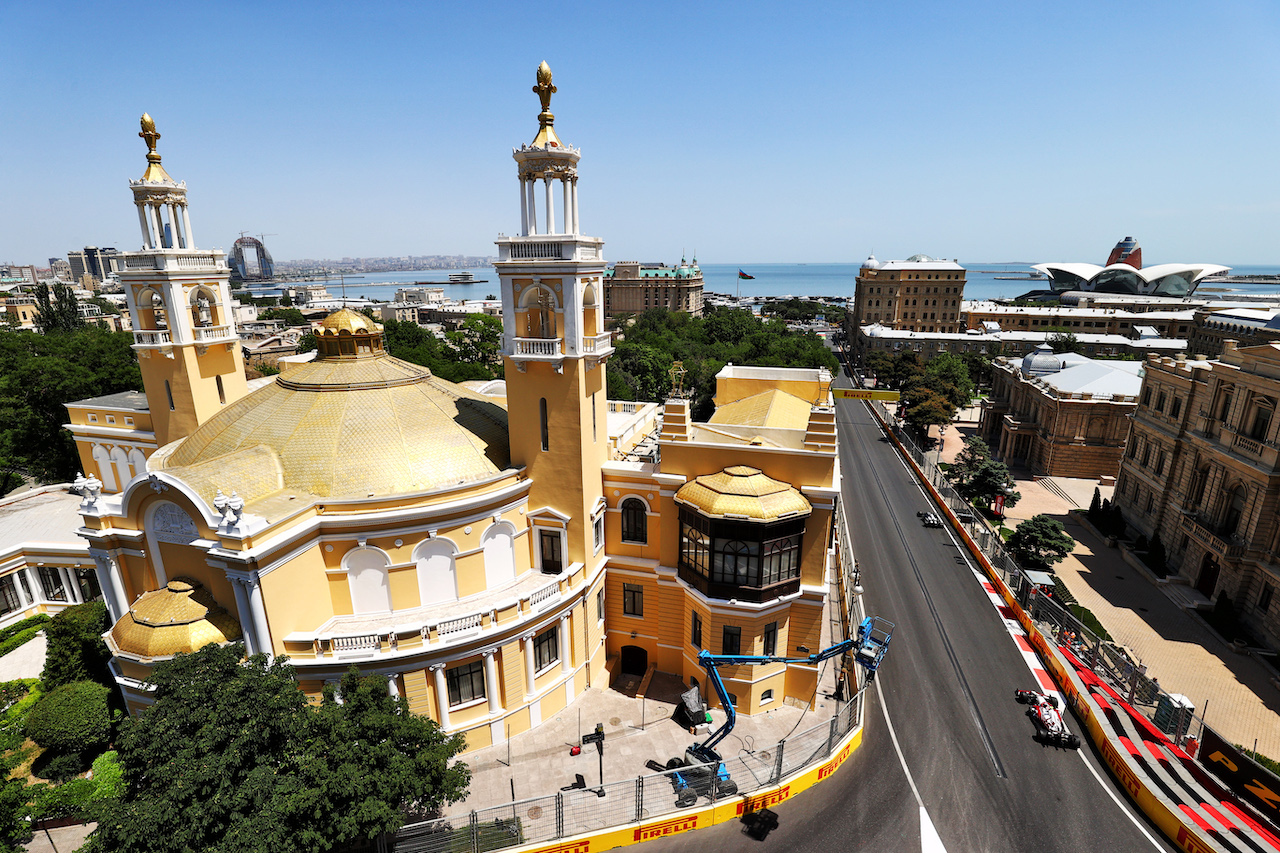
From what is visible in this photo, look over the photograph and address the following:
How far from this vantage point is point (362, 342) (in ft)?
99.9

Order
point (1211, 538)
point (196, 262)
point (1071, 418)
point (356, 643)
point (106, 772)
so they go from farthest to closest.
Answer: point (1071, 418) < point (1211, 538) < point (196, 262) < point (356, 643) < point (106, 772)

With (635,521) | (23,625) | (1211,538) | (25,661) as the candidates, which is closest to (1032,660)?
(1211,538)

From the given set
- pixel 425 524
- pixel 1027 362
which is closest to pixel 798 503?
pixel 425 524

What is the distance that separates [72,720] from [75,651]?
4173mm

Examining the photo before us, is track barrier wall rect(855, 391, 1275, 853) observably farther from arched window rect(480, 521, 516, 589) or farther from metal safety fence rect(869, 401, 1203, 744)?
arched window rect(480, 521, 516, 589)

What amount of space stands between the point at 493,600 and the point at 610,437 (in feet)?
37.7

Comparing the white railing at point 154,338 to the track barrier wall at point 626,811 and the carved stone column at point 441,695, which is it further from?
the track barrier wall at point 626,811

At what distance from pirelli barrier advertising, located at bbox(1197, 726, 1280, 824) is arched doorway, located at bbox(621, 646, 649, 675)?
2444 centimetres

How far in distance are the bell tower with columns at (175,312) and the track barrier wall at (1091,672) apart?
4845 cm

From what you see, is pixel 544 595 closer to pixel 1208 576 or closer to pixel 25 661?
pixel 25 661

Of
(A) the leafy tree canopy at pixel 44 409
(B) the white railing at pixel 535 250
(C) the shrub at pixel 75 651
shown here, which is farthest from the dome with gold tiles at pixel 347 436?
(A) the leafy tree canopy at pixel 44 409

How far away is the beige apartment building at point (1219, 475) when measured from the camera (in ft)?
118

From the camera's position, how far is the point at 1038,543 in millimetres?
41188

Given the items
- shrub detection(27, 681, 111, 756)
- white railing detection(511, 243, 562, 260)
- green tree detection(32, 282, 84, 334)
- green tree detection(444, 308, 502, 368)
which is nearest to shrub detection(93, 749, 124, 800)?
shrub detection(27, 681, 111, 756)
